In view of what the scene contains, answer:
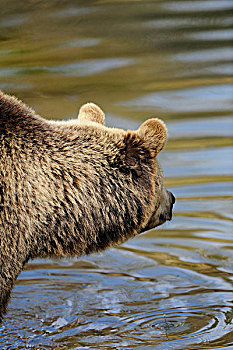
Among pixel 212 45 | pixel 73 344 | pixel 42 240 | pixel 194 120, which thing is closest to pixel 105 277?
pixel 73 344

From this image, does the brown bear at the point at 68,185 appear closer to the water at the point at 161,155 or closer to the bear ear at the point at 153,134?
the bear ear at the point at 153,134

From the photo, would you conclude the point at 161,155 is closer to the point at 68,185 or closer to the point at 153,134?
the point at 153,134

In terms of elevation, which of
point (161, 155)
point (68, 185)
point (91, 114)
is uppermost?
point (91, 114)

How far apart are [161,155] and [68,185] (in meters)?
4.65

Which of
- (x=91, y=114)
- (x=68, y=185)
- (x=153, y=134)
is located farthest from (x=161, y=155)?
(x=68, y=185)

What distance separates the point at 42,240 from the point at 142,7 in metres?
8.96

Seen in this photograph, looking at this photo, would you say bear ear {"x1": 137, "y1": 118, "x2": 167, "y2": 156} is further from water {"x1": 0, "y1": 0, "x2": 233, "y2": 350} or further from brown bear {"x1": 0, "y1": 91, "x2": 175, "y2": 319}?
water {"x1": 0, "y1": 0, "x2": 233, "y2": 350}

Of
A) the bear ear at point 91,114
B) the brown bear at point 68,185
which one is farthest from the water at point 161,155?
the bear ear at point 91,114

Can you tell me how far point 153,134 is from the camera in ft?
18.7

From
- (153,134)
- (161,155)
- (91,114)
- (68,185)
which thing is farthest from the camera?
(161,155)

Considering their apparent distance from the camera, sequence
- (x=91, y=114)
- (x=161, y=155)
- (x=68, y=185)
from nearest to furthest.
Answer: (x=68, y=185) → (x=91, y=114) → (x=161, y=155)

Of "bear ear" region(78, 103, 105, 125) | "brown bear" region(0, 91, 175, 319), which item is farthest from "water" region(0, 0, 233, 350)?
"bear ear" region(78, 103, 105, 125)

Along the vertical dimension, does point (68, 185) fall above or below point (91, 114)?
below

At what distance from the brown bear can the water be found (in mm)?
789
